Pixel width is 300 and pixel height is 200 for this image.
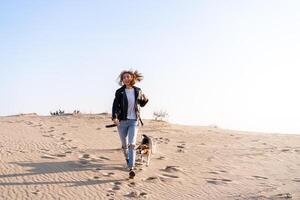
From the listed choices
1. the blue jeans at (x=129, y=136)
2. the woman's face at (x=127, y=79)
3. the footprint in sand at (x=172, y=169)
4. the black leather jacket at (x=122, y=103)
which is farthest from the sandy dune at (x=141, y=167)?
the woman's face at (x=127, y=79)

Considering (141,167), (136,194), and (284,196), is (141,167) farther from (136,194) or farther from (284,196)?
(284,196)

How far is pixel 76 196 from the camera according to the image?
7820 mm

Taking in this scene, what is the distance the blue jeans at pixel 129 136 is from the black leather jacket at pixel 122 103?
116mm

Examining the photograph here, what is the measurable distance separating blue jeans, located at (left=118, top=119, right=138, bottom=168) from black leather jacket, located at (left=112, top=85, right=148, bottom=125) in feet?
0.38

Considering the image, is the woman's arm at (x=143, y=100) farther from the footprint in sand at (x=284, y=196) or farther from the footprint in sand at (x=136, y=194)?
the footprint in sand at (x=284, y=196)

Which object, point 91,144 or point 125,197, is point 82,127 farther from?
point 125,197

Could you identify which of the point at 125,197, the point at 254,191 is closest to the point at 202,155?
the point at 254,191

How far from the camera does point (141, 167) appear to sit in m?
9.83

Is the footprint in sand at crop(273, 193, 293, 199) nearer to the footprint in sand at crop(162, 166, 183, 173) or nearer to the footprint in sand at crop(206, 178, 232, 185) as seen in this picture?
the footprint in sand at crop(206, 178, 232, 185)

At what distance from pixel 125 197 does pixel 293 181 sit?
3.36 metres

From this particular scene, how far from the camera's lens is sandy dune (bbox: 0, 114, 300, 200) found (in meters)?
8.16

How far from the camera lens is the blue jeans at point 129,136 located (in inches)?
347

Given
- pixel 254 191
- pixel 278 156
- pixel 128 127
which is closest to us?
pixel 254 191

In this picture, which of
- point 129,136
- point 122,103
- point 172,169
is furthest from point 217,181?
point 122,103
